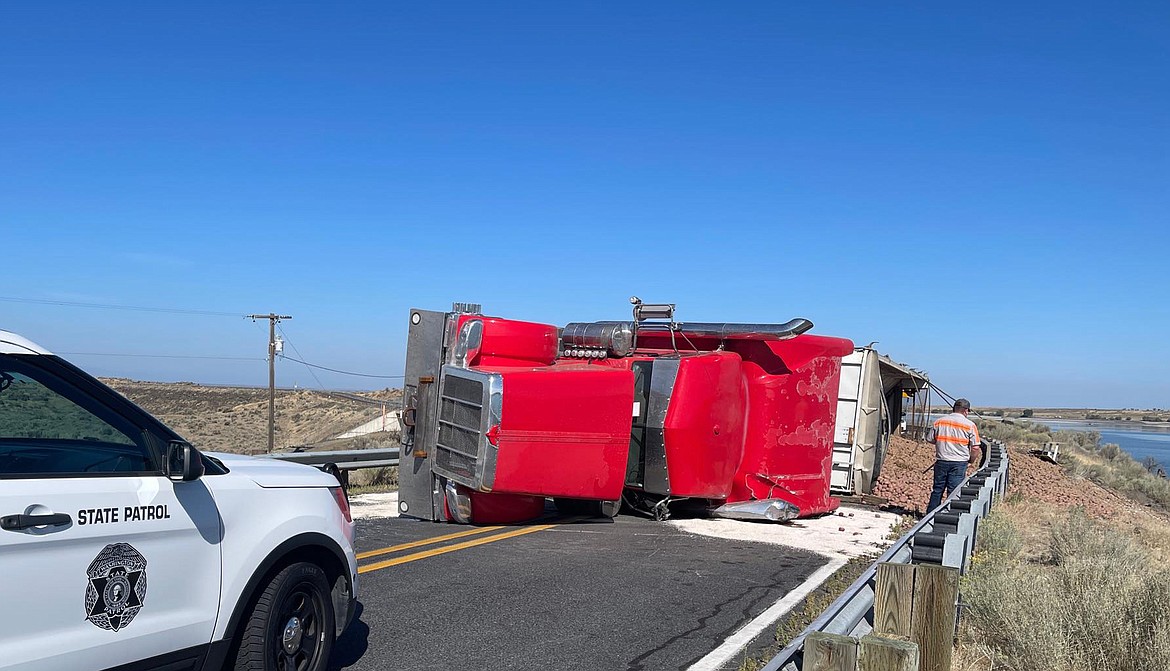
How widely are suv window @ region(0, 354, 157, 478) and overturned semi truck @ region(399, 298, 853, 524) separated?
19.4ft

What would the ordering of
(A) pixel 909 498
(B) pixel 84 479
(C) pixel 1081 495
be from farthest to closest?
1. (C) pixel 1081 495
2. (A) pixel 909 498
3. (B) pixel 84 479

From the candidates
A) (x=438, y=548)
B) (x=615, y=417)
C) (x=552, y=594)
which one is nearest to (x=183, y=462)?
(x=552, y=594)

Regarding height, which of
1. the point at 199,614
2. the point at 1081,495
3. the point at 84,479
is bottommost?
the point at 1081,495

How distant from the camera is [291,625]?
4957 mm

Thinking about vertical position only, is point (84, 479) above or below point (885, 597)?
above

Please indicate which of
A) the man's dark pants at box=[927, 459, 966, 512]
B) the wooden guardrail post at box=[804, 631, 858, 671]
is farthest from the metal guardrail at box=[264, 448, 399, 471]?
the wooden guardrail post at box=[804, 631, 858, 671]

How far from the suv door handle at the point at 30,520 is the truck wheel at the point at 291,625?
46.7 inches

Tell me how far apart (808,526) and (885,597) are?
7.72 m

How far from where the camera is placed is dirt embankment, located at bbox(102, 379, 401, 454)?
155 feet

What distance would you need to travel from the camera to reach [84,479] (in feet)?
13.0

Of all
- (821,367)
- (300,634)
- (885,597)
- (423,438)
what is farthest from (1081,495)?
(300,634)

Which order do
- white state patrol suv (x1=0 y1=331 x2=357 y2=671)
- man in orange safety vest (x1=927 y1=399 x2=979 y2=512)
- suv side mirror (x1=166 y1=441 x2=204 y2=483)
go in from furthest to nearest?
1. man in orange safety vest (x1=927 y1=399 x2=979 y2=512)
2. suv side mirror (x1=166 y1=441 x2=204 y2=483)
3. white state patrol suv (x1=0 y1=331 x2=357 y2=671)

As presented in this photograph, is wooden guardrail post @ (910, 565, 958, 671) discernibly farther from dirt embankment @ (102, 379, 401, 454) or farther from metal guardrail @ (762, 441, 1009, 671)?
dirt embankment @ (102, 379, 401, 454)

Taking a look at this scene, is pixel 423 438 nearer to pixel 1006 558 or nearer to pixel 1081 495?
pixel 1006 558
